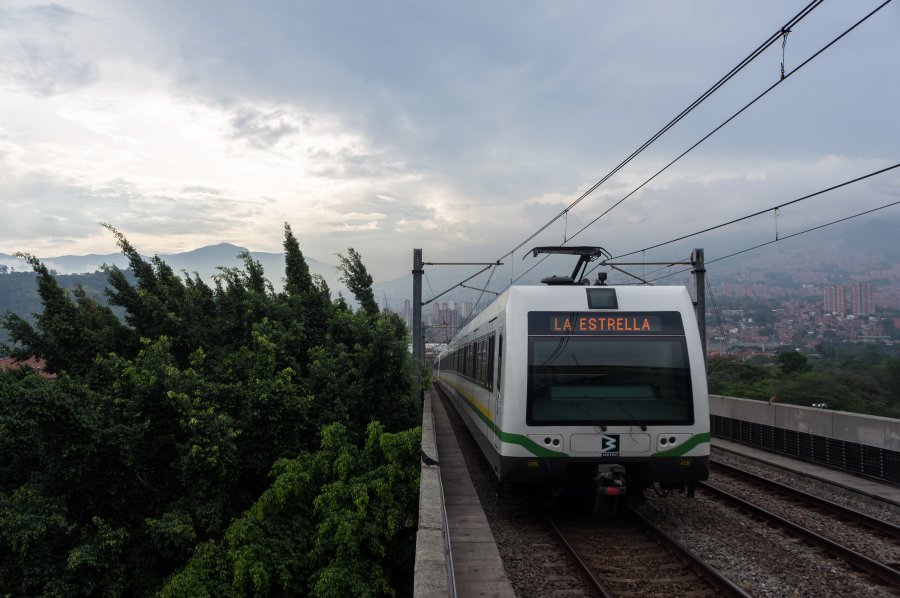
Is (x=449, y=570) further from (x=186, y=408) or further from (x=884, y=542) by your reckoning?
(x=186, y=408)

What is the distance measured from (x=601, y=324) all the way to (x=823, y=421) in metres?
7.29

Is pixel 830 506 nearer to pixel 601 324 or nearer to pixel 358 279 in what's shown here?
pixel 601 324

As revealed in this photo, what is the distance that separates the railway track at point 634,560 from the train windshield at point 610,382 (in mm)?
1486

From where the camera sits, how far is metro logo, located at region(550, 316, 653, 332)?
8.59 m

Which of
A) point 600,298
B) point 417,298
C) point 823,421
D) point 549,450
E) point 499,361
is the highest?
point 417,298

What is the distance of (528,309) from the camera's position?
8773 millimetres

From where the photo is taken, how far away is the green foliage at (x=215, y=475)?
1280cm

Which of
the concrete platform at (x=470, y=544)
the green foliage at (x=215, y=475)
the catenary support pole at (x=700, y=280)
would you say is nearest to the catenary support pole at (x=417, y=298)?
the green foliage at (x=215, y=475)

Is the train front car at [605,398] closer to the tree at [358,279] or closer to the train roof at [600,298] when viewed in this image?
the train roof at [600,298]

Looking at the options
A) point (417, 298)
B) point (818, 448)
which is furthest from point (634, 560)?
point (417, 298)

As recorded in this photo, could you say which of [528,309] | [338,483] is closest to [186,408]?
[338,483]

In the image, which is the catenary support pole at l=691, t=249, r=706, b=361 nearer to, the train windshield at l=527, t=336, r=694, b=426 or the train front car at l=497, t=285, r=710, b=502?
the train front car at l=497, t=285, r=710, b=502

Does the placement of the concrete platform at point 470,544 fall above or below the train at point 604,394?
below

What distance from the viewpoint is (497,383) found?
9.46m
